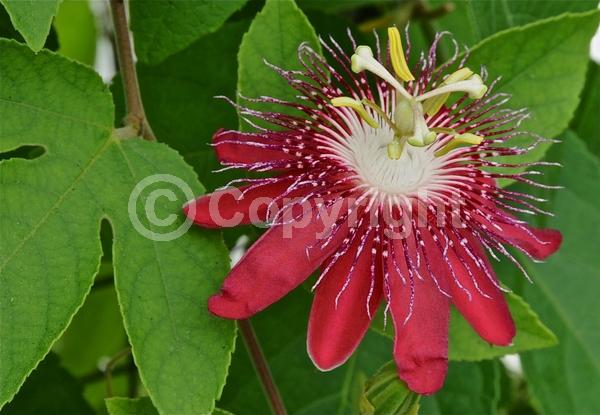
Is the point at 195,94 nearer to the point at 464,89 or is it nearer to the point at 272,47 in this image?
the point at 272,47

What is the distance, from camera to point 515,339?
1.10m

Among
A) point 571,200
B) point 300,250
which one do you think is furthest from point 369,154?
point 571,200

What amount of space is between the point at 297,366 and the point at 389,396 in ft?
1.06

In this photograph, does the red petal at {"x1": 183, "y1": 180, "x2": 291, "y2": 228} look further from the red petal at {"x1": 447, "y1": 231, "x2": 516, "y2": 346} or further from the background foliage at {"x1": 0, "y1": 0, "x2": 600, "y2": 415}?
the red petal at {"x1": 447, "y1": 231, "x2": 516, "y2": 346}

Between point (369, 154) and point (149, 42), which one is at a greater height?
point (149, 42)

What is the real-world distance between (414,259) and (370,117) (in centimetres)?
16

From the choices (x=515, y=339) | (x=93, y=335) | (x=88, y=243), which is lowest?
(x=93, y=335)

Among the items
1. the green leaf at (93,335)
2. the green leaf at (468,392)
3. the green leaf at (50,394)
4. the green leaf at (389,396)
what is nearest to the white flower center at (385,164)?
the green leaf at (389,396)

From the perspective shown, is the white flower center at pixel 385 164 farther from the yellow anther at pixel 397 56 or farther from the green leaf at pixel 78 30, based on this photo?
the green leaf at pixel 78 30

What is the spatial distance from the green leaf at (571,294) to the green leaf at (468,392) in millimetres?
96

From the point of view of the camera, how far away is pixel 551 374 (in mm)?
1388

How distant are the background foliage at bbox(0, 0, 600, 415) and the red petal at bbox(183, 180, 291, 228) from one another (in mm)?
24

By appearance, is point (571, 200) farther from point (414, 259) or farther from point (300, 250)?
point (300, 250)

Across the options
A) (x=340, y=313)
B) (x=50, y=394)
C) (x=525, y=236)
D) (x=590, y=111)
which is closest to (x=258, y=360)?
(x=340, y=313)
